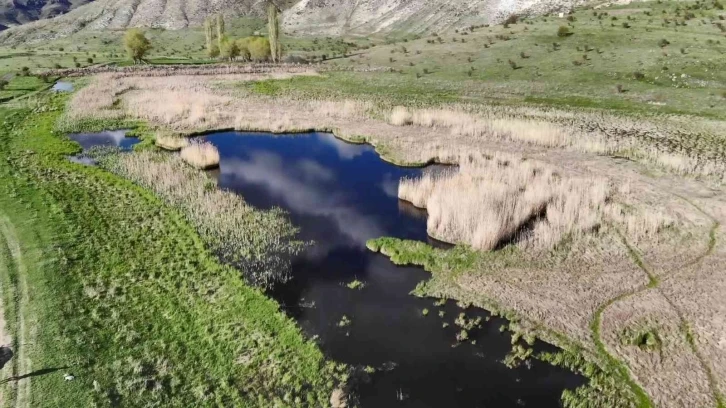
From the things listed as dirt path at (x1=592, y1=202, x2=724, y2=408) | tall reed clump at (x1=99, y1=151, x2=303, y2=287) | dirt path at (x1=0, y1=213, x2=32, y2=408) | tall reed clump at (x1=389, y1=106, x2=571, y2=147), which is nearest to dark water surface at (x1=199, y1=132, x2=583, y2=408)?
tall reed clump at (x1=99, y1=151, x2=303, y2=287)

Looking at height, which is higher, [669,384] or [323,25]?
[323,25]

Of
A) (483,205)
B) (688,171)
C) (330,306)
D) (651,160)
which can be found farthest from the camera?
(651,160)

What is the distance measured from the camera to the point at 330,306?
17203mm

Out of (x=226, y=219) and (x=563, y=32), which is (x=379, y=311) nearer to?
(x=226, y=219)

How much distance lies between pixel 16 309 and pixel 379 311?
1143cm

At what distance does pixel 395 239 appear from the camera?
71.8ft

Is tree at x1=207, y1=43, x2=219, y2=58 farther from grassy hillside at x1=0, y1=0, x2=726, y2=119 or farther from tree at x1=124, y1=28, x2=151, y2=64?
grassy hillside at x1=0, y1=0, x2=726, y2=119

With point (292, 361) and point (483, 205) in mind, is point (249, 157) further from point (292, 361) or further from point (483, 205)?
point (292, 361)

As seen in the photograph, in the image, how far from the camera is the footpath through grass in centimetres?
1317

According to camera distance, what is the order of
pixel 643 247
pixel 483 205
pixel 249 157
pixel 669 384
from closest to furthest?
1. pixel 669 384
2. pixel 643 247
3. pixel 483 205
4. pixel 249 157

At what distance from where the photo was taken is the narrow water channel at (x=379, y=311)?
44.2ft

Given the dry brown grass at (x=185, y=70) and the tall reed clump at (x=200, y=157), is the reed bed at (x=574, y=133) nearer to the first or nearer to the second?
the tall reed clump at (x=200, y=157)

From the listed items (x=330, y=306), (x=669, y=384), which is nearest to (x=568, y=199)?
(x=669, y=384)

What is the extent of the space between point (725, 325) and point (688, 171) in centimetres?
1623
